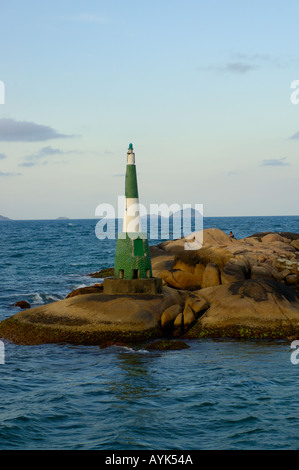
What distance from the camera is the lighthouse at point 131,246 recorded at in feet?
69.2

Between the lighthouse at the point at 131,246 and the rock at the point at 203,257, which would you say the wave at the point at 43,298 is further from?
the lighthouse at the point at 131,246

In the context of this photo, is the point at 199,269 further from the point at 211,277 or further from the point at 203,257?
the point at 211,277

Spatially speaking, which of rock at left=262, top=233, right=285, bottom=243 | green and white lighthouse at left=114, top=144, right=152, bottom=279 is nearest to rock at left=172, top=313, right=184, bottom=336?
green and white lighthouse at left=114, top=144, right=152, bottom=279

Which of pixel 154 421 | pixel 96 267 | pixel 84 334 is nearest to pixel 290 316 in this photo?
pixel 84 334

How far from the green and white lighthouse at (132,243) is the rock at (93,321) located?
1.20 m

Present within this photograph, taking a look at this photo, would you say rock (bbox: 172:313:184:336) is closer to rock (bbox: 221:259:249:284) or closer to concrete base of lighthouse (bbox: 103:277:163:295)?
concrete base of lighthouse (bbox: 103:277:163:295)

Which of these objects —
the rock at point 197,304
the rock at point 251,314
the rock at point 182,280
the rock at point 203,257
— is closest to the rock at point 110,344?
the rock at point 251,314

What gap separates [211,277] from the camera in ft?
77.4

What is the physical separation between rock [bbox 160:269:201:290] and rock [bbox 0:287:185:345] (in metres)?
3.87

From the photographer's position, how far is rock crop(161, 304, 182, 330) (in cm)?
1944

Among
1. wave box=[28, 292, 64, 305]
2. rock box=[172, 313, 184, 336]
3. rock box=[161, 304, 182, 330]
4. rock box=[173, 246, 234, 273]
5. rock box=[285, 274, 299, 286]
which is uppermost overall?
rock box=[173, 246, 234, 273]
